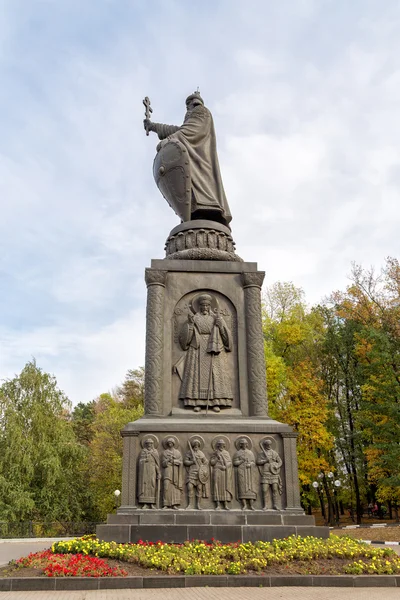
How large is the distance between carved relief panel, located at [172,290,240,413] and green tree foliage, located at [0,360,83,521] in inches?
752

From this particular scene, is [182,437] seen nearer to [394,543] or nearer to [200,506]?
[200,506]

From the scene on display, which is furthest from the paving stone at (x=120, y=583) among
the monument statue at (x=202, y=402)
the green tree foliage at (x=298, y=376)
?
the green tree foliage at (x=298, y=376)

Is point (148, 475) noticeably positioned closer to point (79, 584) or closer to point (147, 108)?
point (79, 584)

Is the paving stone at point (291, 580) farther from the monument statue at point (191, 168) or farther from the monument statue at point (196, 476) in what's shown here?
the monument statue at point (191, 168)

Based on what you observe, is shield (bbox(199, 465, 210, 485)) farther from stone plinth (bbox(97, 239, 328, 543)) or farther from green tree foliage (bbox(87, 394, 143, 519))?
green tree foliage (bbox(87, 394, 143, 519))

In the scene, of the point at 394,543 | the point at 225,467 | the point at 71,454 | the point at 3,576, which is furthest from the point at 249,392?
the point at 71,454

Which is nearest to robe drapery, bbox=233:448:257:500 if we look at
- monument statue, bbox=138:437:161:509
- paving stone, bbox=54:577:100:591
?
monument statue, bbox=138:437:161:509

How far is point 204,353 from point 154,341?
122 cm

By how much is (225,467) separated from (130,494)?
2033 mm

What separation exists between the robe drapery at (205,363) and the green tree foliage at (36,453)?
756 inches

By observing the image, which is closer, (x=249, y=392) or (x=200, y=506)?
(x=200, y=506)

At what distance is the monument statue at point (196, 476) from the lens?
10.8 meters

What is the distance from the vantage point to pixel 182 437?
36.8ft

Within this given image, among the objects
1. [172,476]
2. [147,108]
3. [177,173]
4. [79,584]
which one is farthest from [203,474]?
[147,108]
